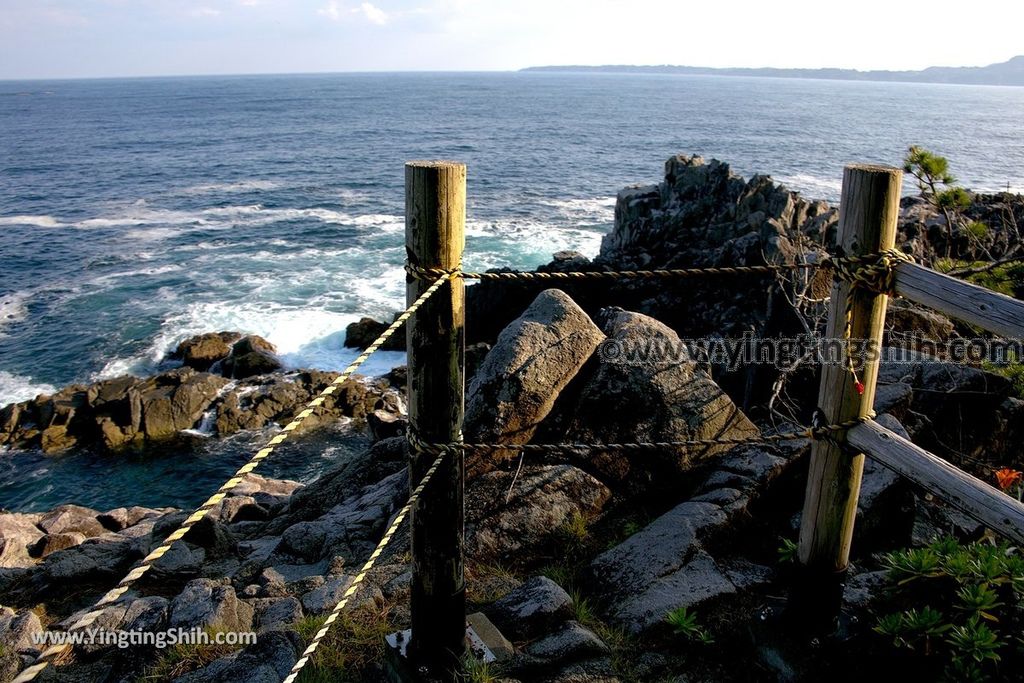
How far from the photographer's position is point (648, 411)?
6.46 metres

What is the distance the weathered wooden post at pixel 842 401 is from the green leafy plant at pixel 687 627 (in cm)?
57

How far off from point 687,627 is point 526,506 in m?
1.85

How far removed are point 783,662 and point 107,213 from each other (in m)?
47.7

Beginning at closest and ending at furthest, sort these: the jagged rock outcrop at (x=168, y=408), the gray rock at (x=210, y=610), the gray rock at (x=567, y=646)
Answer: the gray rock at (x=567, y=646)
the gray rock at (x=210, y=610)
the jagged rock outcrop at (x=168, y=408)

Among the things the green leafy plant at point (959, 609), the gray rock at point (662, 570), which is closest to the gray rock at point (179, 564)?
the gray rock at point (662, 570)

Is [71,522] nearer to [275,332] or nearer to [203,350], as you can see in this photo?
[203,350]

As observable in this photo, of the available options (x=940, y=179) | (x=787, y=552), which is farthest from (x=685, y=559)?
(x=940, y=179)

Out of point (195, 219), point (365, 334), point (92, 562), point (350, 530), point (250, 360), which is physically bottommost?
point (250, 360)

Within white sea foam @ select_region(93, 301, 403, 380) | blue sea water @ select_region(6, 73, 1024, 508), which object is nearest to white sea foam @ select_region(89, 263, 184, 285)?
blue sea water @ select_region(6, 73, 1024, 508)

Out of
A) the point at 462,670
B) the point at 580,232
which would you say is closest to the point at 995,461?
the point at 462,670

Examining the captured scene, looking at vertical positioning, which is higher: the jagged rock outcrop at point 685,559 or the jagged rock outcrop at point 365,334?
the jagged rock outcrop at point 685,559

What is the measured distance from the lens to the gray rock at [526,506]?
5664mm

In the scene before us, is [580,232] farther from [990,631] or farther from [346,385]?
[990,631]

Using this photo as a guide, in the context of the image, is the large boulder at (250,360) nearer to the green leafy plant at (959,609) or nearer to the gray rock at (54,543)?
the gray rock at (54,543)
